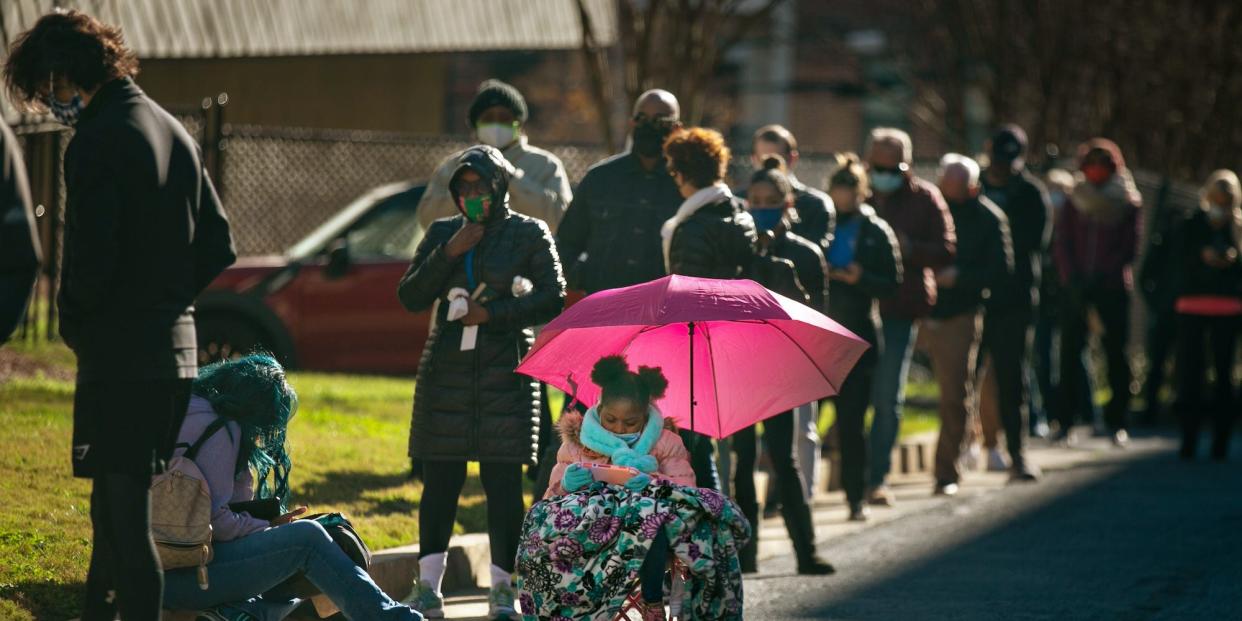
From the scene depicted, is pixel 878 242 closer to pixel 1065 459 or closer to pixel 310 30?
pixel 1065 459

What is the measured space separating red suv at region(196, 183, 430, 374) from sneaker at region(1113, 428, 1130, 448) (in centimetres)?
500

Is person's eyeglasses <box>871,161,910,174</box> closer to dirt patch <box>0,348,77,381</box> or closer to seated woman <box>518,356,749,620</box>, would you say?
seated woman <box>518,356,749,620</box>

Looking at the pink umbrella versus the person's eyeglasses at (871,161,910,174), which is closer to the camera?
the pink umbrella

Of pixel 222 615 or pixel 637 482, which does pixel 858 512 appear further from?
pixel 222 615

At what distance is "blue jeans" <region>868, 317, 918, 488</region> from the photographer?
1058 cm

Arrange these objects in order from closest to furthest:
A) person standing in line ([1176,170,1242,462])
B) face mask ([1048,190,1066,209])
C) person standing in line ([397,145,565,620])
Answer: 1. person standing in line ([397,145,565,620])
2. person standing in line ([1176,170,1242,462])
3. face mask ([1048,190,1066,209])

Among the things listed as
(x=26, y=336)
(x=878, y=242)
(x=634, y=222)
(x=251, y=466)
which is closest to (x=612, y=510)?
(x=251, y=466)

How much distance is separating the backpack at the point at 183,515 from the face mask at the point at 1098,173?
8991 millimetres

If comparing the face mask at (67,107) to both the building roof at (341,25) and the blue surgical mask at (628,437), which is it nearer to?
the blue surgical mask at (628,437)

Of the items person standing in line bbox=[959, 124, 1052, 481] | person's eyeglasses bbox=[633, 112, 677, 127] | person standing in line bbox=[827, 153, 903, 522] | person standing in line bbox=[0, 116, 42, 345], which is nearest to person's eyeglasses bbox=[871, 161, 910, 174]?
person standing in line bbox=[827, 153, 903, 522]

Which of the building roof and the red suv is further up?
the building roof

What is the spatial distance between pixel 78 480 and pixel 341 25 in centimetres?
1208

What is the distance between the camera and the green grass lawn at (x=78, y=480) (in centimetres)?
673

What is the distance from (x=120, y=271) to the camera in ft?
17.8
